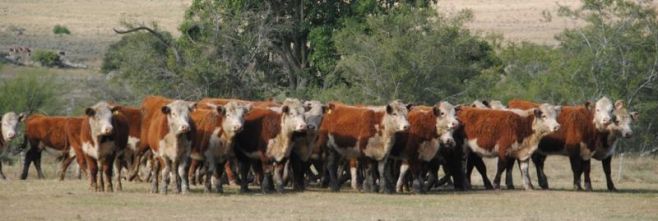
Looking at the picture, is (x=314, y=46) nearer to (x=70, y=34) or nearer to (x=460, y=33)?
(x=460, y=33)

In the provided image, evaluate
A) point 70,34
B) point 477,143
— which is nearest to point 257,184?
point 477,143

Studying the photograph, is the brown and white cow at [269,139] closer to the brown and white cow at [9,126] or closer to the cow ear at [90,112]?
the cow ear at [90,112]

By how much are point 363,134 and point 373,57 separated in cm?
1512

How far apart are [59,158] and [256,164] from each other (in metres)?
6.22

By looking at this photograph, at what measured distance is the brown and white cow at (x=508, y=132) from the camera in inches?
1110

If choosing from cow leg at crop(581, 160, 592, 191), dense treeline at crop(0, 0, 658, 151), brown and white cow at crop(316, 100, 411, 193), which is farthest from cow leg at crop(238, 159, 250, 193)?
dense treeline at crop(0, 0, 658, 151)

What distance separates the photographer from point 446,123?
27688 mm

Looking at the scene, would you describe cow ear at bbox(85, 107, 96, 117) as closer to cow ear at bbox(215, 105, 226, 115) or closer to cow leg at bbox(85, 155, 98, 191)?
cow leg at bbox(85, 155, 98, 191)

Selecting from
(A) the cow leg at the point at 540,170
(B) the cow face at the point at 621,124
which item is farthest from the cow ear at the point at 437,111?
(B) the cow face at the point at 621,124

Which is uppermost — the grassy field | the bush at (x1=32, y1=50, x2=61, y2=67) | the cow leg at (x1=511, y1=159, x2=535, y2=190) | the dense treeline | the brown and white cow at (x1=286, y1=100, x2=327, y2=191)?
the bush at (x1=32, y1=50, x2=61, y2=67)

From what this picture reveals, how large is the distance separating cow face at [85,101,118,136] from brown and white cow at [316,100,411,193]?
15.1 ft

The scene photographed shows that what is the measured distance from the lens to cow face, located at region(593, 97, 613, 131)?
28.8 meters

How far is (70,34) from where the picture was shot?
112m

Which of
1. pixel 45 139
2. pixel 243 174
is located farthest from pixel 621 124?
pixel 45 139
